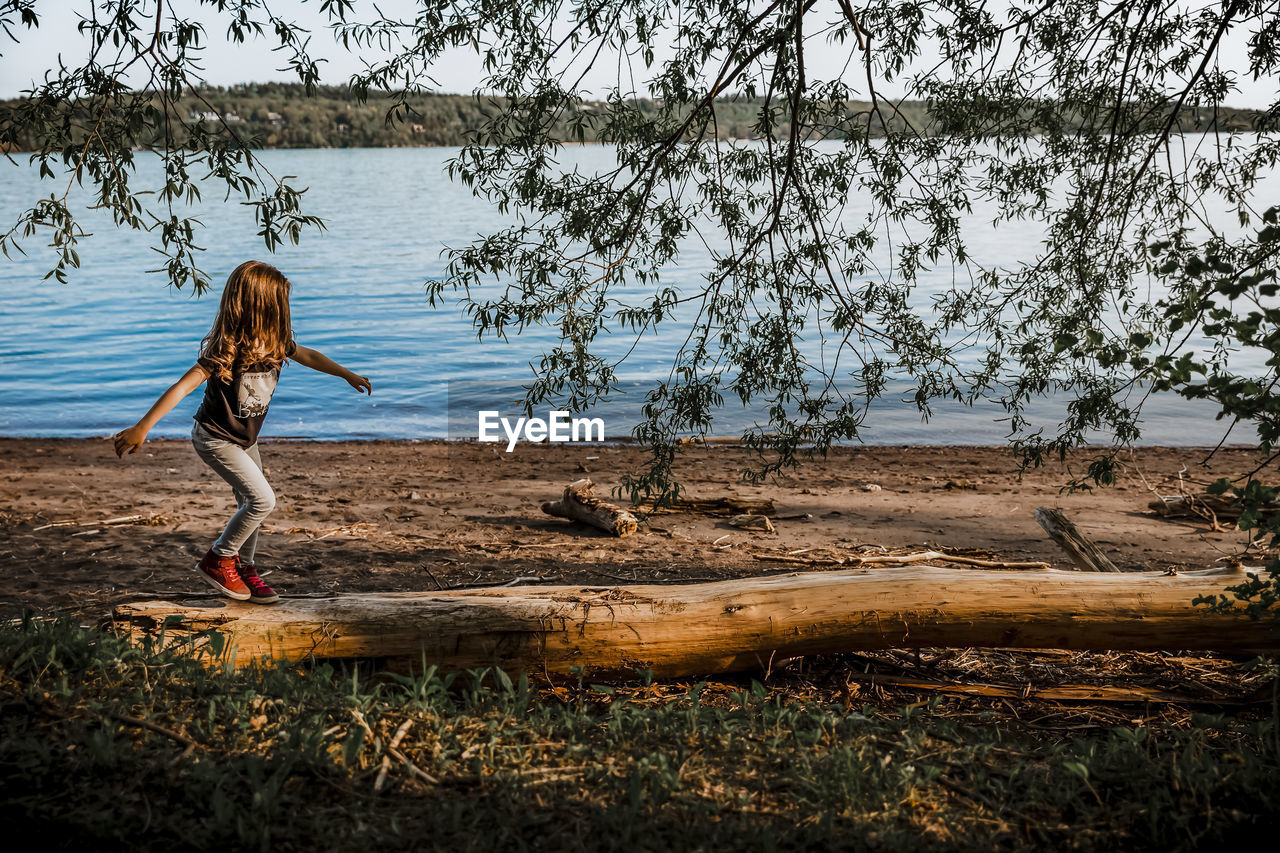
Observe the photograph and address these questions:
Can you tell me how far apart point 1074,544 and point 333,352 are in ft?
63.7

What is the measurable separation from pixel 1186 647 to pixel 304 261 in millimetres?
39426

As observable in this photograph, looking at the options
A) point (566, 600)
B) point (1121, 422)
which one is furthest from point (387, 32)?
point (1121, 422)

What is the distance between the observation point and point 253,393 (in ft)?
16.9

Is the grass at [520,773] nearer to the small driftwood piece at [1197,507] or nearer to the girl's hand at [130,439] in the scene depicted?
the girl's hand at [130,439]

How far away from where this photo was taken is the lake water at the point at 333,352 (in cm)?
1686

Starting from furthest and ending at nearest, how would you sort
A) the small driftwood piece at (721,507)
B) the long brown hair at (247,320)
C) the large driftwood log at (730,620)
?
the small driftwood piece at (721,507)
the long brown hair at (247,320)
the large driftwood log at (730,620)

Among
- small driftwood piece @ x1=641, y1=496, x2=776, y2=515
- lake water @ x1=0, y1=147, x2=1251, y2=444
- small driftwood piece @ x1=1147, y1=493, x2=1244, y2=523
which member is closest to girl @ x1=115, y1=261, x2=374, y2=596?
small driftwood piece @ x1=641, y1=496, x2=776, y2=515

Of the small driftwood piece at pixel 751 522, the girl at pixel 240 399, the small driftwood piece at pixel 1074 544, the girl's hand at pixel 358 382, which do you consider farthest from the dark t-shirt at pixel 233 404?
the small driftwood piece at pixel 1074 544

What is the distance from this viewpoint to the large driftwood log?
15.8 feet

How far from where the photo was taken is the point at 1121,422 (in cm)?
715

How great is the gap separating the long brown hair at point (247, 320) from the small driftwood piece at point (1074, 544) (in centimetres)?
531

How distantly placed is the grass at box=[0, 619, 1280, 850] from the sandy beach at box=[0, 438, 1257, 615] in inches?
68.6

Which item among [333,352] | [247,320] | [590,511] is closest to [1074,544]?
[590,511]

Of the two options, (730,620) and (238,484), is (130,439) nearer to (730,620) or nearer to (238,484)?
(238,484)
